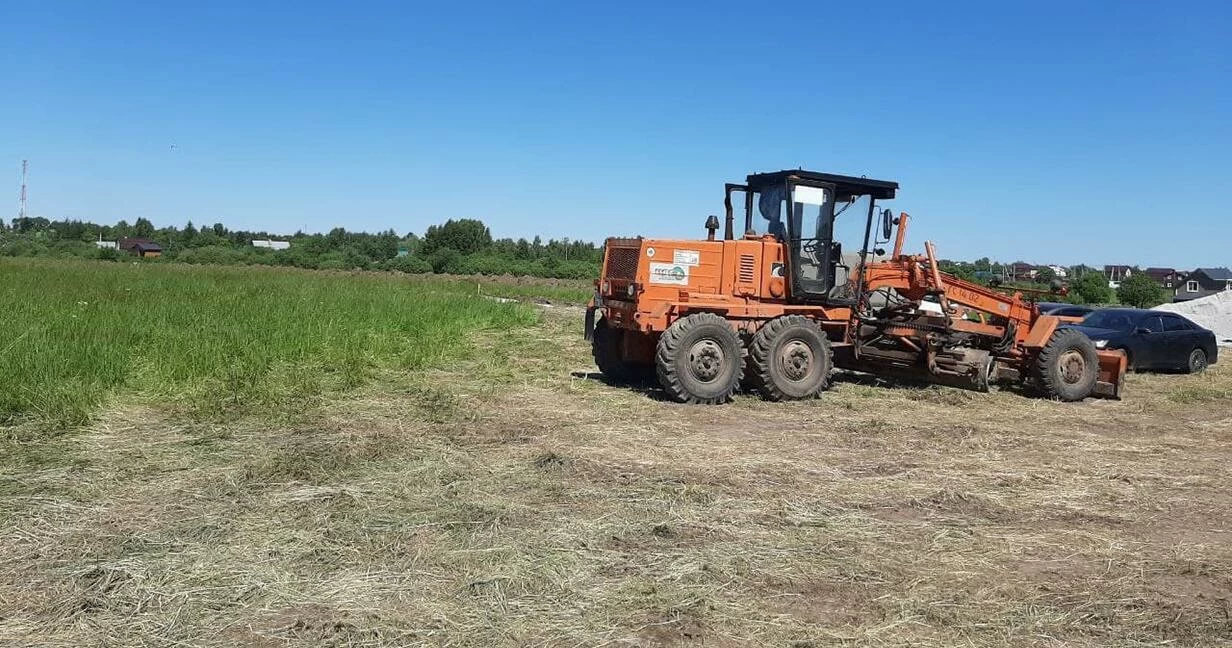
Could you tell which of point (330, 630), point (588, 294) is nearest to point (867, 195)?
point (330, 630)

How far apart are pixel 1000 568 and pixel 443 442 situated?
15.1ft

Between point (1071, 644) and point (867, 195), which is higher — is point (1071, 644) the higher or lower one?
the lower one

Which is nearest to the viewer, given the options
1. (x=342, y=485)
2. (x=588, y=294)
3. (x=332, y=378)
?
(x=342, y=485)

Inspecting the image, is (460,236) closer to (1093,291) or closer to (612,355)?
(1093,291)

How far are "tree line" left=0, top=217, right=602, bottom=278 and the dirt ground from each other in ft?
167

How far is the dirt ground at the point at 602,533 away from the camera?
161 inches

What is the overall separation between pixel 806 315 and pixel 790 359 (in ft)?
2.52

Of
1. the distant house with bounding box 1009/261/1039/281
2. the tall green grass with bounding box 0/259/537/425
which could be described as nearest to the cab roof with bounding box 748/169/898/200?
the tall green grass with bounding box 0/259/537/425

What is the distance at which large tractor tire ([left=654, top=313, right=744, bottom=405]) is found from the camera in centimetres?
1026

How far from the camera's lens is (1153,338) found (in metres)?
15.8

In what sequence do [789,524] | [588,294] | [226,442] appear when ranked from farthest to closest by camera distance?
[588,294] → [226,442] → [789,524]

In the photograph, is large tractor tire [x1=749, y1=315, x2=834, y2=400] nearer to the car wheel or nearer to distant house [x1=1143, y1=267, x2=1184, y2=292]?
the car wheel

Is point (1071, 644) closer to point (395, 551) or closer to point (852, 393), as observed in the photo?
point (395, 551)

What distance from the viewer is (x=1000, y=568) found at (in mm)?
4957
